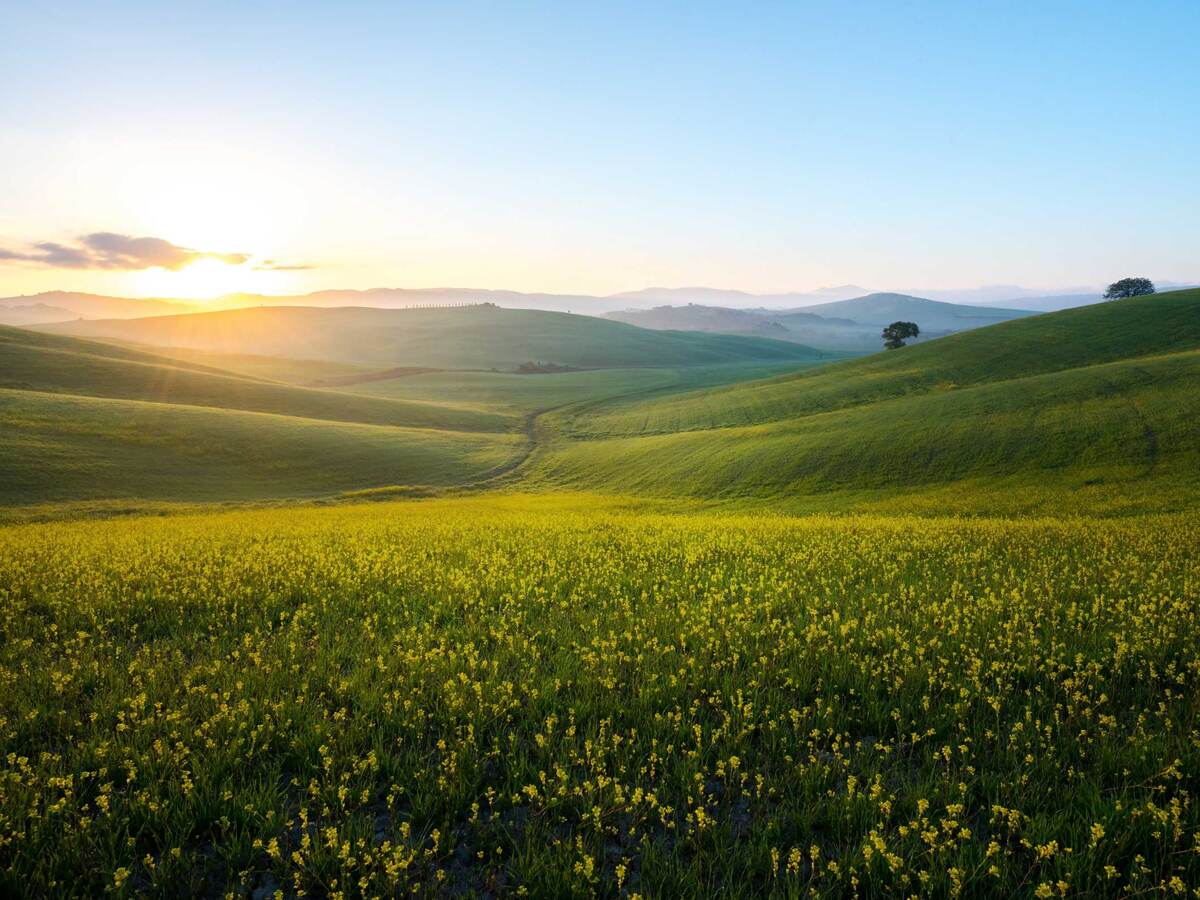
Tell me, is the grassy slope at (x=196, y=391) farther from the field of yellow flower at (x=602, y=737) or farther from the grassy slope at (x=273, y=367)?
the field of yellow flower at (x=602, y=737)

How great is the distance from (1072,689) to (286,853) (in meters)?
8.69

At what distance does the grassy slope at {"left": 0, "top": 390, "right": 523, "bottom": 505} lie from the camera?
146 feet

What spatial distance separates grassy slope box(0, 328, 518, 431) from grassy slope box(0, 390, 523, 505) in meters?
13.0

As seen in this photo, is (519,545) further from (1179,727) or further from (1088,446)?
(1088,446)

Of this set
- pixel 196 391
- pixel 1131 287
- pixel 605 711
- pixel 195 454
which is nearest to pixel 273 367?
pixel 196 391

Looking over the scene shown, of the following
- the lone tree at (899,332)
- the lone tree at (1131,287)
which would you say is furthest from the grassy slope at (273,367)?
the lone tree at (1131,287)

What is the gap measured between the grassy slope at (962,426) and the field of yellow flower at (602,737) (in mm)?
30739

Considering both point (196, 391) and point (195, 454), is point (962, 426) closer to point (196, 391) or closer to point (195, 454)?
point (195, 454)

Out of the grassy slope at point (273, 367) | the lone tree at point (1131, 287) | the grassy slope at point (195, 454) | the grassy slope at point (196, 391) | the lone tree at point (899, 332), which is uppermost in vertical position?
the lone tree at point (1131, 287)

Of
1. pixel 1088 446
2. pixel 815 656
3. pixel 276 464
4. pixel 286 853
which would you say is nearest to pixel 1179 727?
pixel 815 656

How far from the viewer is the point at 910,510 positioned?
110 feet

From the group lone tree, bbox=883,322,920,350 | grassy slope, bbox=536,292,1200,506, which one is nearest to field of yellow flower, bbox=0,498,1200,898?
grassy slope, bbox=536,292,1200,506

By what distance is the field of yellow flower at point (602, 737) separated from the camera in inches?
184

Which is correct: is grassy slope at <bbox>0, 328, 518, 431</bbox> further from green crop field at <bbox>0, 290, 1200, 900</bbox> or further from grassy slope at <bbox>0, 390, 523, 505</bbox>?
green crop field at <bbox>0, 290, 1200, 900</bbox>
